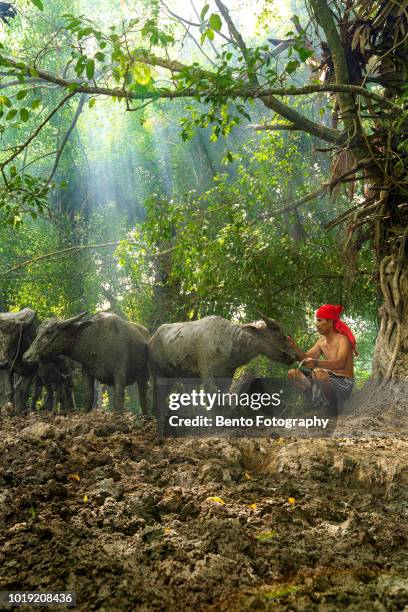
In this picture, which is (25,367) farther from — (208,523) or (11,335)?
(208,523)

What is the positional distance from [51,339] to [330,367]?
3656 mm

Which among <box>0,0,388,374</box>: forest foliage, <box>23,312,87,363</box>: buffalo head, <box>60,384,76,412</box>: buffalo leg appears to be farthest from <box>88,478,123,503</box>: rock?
<box>60,384,76,412</box>: buffalo leg

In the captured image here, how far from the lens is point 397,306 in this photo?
6602mm

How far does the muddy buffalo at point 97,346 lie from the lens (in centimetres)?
757

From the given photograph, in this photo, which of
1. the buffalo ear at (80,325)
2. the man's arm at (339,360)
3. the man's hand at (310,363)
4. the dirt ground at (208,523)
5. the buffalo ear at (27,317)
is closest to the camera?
the dirt ground at (208,523)

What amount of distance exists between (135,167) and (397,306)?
601 inches

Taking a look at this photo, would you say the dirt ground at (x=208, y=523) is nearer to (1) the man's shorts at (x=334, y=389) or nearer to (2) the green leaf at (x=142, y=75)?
(1) the man's shorts at (x=334, y=389)

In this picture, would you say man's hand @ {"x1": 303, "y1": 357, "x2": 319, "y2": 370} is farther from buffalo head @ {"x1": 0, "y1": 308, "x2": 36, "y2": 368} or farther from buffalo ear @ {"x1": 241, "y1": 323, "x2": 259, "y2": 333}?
buffalo head @ {"x1": 0, "y1": 308, "x2": 36, "y2": 368}

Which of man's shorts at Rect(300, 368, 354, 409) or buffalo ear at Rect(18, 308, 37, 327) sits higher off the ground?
buffalo ear at Rect(18, 308, 37, 327)

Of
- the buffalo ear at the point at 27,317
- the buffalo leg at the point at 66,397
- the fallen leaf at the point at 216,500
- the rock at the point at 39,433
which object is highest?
the buffalo ear at the point at 27,317

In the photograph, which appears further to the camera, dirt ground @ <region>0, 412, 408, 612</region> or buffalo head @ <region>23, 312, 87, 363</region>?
buffalo head @ <region>23, 312, 87, 363</region>

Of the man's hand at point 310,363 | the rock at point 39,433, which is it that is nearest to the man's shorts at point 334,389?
the man's hand at point 310,363

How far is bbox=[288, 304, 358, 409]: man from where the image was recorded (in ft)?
20.5

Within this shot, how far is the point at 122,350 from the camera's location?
25.6 feet
